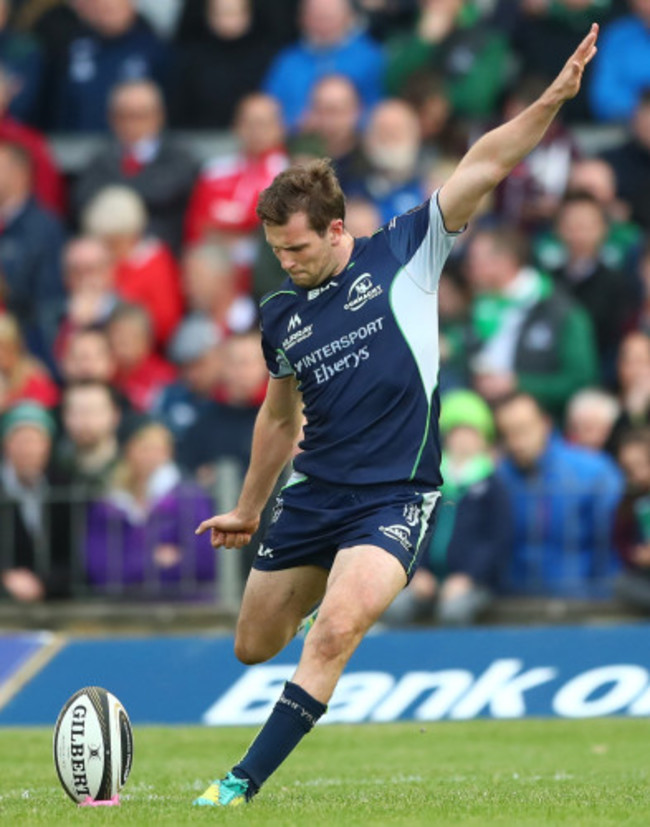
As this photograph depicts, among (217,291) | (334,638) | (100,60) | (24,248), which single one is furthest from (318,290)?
(100,60)

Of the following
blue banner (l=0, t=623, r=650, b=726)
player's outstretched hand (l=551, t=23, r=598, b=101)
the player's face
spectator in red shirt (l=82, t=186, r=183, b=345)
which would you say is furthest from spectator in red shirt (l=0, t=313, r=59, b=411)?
player's outstretched hand (l=551, t=23, r=598, b=101)

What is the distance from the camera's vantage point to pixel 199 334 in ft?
54.9

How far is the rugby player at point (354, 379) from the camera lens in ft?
27.5

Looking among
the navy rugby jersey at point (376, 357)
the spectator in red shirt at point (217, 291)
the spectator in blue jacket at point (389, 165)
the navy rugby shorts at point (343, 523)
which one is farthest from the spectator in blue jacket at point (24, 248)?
the navy rugby jersey at point (376, 357)

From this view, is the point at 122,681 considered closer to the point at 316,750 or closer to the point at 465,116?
the point at 316,750

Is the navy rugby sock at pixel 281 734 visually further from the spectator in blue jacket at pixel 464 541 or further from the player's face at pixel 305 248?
the spectator in blue jacket at pixel 464 541

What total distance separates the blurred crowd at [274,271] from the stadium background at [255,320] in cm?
2

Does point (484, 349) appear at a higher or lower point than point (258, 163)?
lower

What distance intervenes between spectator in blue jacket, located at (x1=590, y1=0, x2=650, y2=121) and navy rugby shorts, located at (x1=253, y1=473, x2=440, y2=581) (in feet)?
31.1

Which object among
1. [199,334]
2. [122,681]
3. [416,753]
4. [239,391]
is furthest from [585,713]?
[199,334]

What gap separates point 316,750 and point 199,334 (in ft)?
19.9

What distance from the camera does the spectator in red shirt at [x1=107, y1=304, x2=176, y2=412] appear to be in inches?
636

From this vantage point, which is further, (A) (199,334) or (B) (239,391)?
(A) (199,334)

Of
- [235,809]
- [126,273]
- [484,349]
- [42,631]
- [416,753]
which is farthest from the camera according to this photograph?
[126,273]
